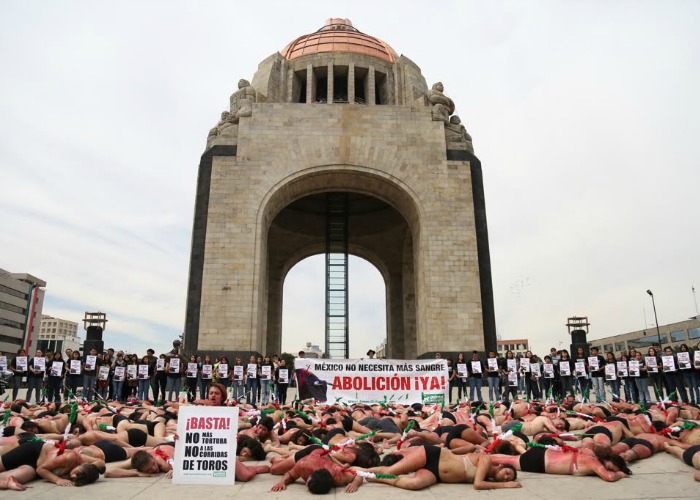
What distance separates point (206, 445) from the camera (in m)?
5.64

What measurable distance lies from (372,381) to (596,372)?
24.8 feet

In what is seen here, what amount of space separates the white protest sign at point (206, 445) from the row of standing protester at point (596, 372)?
10822 mm

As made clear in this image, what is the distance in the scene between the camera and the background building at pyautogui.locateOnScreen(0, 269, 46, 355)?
73938 mm

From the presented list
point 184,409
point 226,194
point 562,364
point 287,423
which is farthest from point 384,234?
point 184,409

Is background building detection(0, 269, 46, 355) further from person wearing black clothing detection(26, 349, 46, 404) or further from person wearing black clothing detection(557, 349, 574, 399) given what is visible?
person wearing black clothing detection(557, 349, 574, 399)

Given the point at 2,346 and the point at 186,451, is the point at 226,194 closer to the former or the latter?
the point at 186,451

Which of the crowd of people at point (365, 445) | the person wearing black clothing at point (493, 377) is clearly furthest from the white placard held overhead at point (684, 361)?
the person wearing black clothing at point (493, 377)

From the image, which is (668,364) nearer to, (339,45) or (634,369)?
(634,369)

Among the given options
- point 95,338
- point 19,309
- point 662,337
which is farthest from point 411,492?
point 19,309

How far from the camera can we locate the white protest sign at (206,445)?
5586mm

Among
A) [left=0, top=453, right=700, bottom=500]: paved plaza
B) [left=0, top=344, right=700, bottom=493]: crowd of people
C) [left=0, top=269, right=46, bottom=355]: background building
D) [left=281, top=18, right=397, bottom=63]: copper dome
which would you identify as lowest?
[left=0, top=453, right=700, bottom=500]: paved plaza

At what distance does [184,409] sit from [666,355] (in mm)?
14800

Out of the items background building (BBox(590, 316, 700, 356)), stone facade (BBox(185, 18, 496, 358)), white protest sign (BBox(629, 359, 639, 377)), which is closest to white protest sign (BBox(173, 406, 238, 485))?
stone facade (BBox(185, 18, 496, 358))

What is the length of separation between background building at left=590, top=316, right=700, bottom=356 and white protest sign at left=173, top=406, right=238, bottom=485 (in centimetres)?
6124
